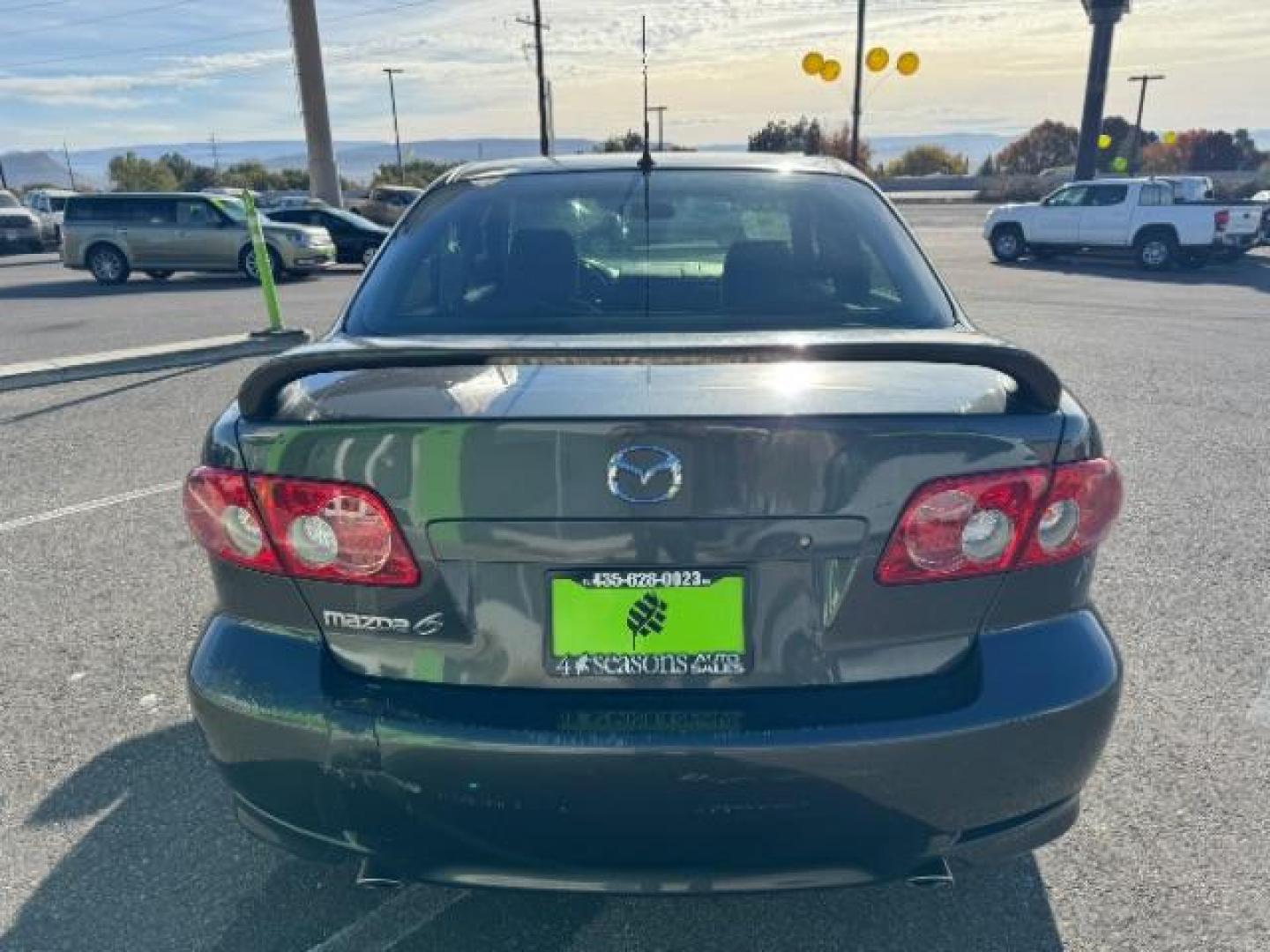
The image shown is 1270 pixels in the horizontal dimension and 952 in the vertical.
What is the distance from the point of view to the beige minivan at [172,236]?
695 inches

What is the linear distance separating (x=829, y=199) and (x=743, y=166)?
0.33m

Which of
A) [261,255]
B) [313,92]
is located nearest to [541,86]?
[313,92]

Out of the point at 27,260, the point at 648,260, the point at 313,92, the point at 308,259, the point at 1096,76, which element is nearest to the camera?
the point at 648,260

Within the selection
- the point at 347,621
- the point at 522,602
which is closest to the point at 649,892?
the point at 522,602

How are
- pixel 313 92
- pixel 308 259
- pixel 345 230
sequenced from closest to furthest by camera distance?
pixel 308 259 → pixel 345 230 → pixel 313 92

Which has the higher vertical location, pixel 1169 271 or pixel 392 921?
pixel 392 921

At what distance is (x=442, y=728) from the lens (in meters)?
1.67

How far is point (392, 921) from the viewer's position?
7.16ft

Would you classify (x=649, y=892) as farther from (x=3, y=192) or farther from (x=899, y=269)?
(x=3, y=192)

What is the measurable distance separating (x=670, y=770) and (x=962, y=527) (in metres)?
0.69

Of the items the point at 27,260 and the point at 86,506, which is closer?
the point at 86,506

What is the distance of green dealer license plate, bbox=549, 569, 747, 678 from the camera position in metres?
1.63

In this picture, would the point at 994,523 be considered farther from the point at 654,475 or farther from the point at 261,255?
the point at 261,255

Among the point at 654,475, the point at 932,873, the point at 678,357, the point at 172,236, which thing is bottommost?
the point at 932,873
